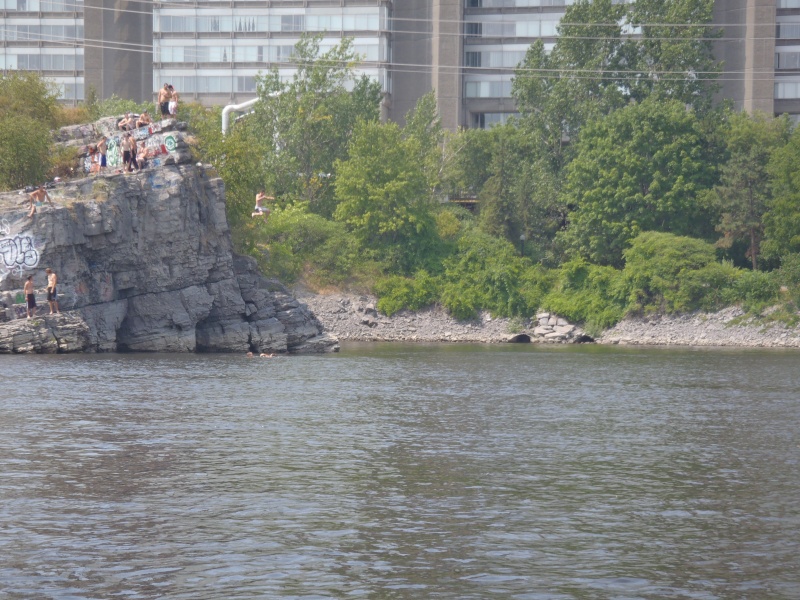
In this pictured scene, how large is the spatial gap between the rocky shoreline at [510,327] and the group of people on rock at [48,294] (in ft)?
108

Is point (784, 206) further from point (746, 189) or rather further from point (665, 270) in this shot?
point (665, 270)

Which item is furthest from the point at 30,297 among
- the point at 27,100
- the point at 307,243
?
the point at 307,243

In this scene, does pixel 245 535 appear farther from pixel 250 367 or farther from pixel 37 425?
pixel 250 367

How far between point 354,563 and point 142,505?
5.69 m

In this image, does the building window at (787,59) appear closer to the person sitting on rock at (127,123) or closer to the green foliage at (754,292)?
the green foliage at (754,292)

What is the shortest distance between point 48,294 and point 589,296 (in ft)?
159

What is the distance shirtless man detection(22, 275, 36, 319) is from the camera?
180 feet

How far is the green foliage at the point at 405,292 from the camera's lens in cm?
9156

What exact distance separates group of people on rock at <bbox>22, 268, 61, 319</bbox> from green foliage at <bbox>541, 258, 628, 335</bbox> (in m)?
46.0

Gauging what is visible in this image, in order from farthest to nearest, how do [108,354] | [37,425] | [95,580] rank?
[108,354] → [37,425] → [95,580]

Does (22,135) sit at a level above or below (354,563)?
above

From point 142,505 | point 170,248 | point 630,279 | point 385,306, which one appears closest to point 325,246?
point 385,306

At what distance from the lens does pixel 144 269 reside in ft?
200

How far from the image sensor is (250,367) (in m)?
54.7
